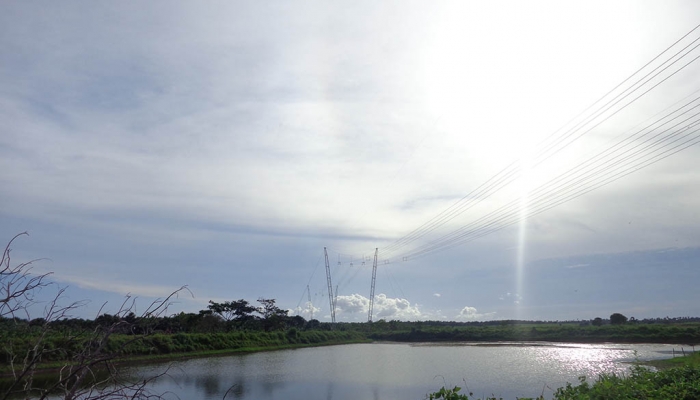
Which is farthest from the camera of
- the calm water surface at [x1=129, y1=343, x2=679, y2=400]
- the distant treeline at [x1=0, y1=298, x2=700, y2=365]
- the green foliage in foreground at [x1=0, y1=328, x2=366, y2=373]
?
the distant treeline at [x1=0, y1=298, x2=700, y2=365]

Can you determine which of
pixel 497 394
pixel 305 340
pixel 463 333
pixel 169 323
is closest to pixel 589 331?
pixel 463 333

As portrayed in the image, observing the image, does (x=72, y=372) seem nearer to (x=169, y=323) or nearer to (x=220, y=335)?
(x=169, y=323)

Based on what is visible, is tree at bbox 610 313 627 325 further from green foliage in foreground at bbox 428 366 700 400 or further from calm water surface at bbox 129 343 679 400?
green foliage in foreground at bbox 428 366 700 400

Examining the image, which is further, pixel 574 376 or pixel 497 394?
pixel 574 376

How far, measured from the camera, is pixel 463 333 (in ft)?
285

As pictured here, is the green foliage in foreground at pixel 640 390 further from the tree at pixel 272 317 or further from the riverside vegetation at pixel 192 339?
the tree at pixel 272 317

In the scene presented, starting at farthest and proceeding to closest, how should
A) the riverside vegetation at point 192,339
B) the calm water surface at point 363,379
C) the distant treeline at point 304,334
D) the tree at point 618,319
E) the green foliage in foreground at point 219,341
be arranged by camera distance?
the tree at point 618,319 < the distant treeline at point 304,334 < the green foliage in foreground at point 219,341 < the calm water surface at point 363,379 < the riverside vegetation at point 192,339

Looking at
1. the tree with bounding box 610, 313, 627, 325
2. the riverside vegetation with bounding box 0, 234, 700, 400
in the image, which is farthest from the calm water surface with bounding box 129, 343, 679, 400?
the tree with bounding box 610, 313, 627, 325

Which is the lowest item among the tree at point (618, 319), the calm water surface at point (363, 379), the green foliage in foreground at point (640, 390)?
the calm water surface at point (363, 379)

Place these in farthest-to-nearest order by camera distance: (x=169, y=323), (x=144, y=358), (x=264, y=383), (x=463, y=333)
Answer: (x=463, y=333) → (x=144, y=358) → (x=264, y=383) → (x=169, y=323)

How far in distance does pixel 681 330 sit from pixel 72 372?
255 ft

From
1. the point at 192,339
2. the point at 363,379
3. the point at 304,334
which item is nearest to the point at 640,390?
the point at 363,379

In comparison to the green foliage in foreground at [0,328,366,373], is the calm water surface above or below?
below

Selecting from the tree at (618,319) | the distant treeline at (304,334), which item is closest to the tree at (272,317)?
the distant treeline at (304,334)
